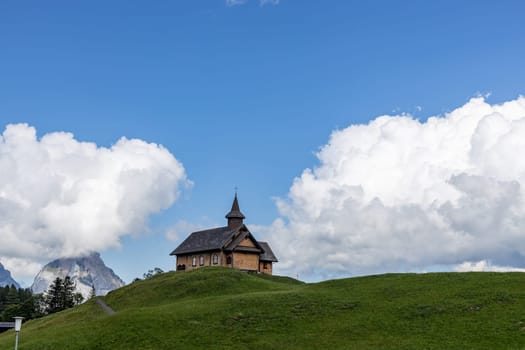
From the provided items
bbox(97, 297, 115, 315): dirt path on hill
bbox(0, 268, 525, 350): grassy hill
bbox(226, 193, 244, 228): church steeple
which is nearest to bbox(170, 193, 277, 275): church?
bbox(226, 193, 244, 228): church steeple

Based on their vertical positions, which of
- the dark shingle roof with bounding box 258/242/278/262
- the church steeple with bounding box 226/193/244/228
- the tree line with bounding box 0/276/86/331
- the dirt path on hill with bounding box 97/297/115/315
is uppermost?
the church steeple with bounding box 226/193/244/228

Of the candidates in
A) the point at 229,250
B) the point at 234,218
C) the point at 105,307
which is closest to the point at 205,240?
the point at 234,218

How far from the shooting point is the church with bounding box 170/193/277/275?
8444cm

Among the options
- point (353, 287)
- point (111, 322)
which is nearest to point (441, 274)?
point (353, 287)

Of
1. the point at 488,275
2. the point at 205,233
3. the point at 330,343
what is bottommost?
the point at 330,343

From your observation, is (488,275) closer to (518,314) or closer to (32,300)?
(518,314)

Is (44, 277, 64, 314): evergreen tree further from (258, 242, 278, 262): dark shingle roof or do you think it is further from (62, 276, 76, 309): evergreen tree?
(258, 242, 278, 262): dark shingle roof

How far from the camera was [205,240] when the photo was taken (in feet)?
293

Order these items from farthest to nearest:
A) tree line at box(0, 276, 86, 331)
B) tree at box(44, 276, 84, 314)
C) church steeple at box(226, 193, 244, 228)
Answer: tree at box(44, 276, 84, 314) < tree line at box(0, 276, 86, 331) < church steeple at box(226, 193, 244, 228)

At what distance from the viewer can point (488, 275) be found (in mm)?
53656

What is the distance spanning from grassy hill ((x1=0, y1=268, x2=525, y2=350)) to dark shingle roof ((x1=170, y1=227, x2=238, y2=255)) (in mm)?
27476

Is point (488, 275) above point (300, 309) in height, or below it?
above

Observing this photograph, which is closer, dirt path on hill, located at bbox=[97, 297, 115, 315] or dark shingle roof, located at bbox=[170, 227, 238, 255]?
dirt path on hill, located at bbox=[97, 297, 115, 315]

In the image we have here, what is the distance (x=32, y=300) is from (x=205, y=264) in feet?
182
